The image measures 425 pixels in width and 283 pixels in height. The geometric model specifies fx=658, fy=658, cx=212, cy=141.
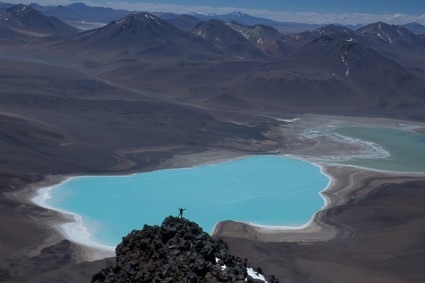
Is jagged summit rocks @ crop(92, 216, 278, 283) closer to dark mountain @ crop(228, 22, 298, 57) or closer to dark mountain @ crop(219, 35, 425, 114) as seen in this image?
dark mountain @ crop(219, 35, 425, 114)

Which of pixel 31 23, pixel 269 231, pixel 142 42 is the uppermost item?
pixel 31 23

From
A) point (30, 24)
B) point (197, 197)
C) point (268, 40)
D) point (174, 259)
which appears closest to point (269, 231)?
point (197, 197)

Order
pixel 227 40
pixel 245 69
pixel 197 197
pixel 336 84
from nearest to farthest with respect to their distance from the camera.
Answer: pixel 197 197 → pixel 336 84 → pixel 245 69 → pixel 227 40

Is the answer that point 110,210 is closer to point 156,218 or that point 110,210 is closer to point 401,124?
point 156,218

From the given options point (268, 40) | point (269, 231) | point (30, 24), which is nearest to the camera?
point (269, 231)

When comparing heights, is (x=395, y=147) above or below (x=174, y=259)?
above

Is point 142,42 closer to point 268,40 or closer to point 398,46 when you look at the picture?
point 268,40
